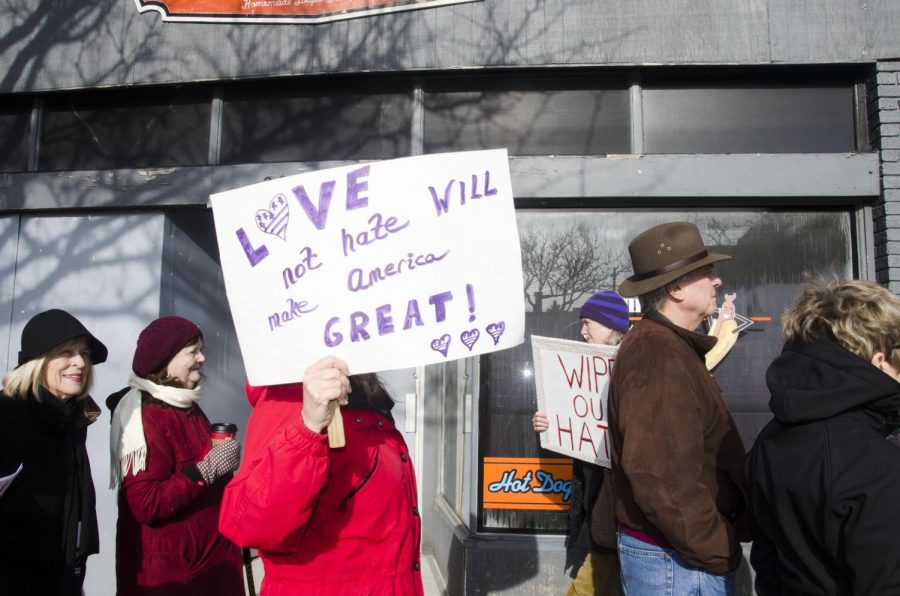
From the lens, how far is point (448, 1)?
5.28 metres

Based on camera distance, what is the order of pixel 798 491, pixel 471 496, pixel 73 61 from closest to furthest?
pixel 798 491 < pixel 471 496 < pixel 73 61

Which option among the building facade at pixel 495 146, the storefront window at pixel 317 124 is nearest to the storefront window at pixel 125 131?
the building facade at pixel 495 146

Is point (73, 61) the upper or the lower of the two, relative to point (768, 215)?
upper

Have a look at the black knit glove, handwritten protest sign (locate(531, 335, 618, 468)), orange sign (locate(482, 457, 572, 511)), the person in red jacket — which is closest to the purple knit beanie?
handwritten protest sign (locate(531, 335, 618, 468))

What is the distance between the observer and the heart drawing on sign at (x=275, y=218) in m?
2.07

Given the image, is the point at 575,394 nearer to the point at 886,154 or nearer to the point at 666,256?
the point at 666,256

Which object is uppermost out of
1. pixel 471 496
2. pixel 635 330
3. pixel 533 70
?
pixel 533 70

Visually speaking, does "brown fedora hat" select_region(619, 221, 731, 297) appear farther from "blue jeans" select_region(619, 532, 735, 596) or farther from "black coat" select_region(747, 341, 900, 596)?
"blue jeans" select_region(619, 532, 735, 596)

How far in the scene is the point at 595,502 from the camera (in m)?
3.40

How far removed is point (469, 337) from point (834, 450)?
3.17ft

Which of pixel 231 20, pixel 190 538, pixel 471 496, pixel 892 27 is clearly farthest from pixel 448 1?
pixel 190 538

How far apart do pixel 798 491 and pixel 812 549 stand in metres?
0.16

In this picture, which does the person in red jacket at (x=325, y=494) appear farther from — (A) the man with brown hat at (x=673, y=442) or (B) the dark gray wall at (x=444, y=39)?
(B) the dark gray wall at (x=444, y=39)

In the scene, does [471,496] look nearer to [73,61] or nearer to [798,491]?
[798,491]
